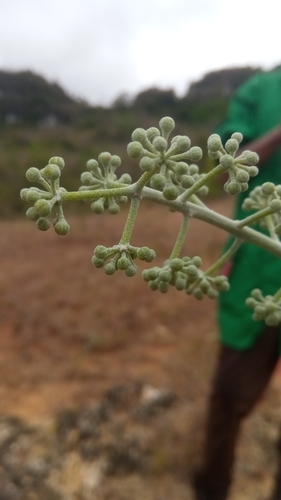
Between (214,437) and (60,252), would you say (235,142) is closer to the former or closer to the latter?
(214,437)

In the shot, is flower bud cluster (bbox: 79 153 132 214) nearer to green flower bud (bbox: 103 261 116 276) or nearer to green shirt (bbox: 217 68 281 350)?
green flower bud (bbox: 103 261 116 276)

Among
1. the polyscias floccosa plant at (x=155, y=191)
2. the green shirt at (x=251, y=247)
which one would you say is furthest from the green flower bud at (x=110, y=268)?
the green shirt at (x=251, y=247)

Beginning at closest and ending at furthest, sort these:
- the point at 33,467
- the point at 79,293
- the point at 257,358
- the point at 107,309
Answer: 1. the point at 257,358
2. the point at 33,467
3. the point at 107,309
4. the point at 79,293

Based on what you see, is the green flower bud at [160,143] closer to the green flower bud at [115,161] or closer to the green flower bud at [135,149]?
the green flower bud at [135,149]

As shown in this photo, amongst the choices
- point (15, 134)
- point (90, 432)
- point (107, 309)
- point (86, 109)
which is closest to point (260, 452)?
point (90, 432)

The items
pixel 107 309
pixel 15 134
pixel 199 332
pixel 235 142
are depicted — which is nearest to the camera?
pixel 235 142

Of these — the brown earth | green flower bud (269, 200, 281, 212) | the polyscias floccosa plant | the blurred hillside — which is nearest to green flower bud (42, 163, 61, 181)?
the polyscias floccosa plant
